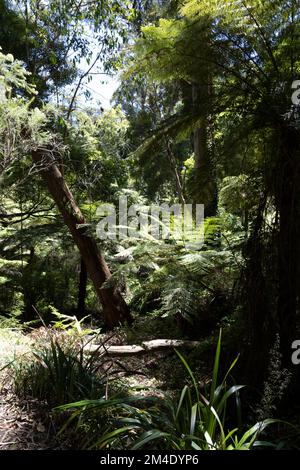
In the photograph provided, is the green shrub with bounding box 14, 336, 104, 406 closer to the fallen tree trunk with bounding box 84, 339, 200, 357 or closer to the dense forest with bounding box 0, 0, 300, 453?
the dense forest with bounding box 0, 0, 300, 453

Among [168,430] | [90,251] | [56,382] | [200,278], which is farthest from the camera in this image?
[90,251]

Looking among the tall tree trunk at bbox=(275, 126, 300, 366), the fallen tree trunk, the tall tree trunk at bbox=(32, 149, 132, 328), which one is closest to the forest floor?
the fallen tree trunk

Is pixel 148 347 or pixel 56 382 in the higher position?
pixel 56 382

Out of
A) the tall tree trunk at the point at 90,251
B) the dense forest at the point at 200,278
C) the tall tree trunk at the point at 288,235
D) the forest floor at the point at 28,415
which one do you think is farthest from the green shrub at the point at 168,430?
the tall tree trunk at the point at 90,251

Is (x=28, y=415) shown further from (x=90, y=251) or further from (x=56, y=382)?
(x=90, y=251)

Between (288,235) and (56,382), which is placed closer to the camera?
(56,382)

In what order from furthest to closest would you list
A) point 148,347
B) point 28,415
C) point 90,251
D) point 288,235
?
point 90,251
point 148,347
point 288,235
point 28,415


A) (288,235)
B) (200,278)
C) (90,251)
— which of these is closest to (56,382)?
(288,235)

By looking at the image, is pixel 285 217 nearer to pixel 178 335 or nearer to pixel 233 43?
pixel 233 43

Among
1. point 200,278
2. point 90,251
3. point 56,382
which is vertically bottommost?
point 56,382

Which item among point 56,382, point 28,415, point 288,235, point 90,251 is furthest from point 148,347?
point 90,251

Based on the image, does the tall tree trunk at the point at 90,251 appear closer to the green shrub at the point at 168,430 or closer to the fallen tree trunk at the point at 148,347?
the fallen tree trunk at the point at 148,347

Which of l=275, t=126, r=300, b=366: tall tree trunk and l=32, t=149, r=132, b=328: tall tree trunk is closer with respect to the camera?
l=275, t=126, r=300, b=366: tall tree trunk

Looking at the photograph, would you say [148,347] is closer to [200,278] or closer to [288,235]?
[200,278]
